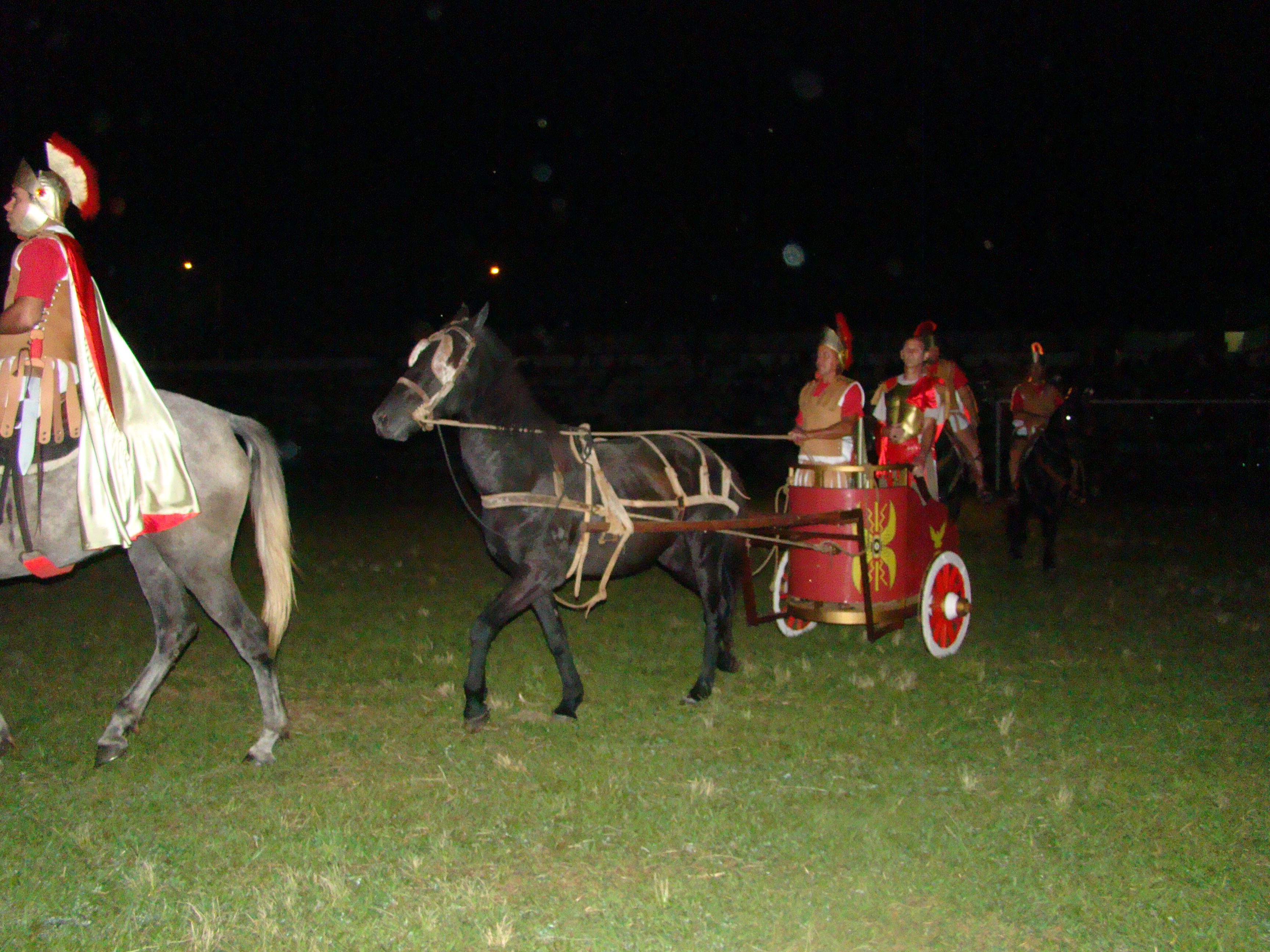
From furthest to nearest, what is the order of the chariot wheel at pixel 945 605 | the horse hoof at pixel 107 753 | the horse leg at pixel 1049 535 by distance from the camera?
the horse leg at pixel 1049 535 < the chariot wheel at pixel 945 605 < the horse hoof at pixel 107 753

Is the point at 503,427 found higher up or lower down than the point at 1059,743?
higher up

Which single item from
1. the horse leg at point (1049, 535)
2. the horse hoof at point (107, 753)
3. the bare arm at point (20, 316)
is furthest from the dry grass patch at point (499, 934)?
the horse leg at point (1049, 535)

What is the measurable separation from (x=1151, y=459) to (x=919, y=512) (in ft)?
57.0

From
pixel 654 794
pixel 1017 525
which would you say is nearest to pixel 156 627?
pixel 654 794

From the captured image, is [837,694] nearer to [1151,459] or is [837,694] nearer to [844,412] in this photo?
[844,412]

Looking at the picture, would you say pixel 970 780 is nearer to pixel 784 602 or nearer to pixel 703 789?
pixel 703 789

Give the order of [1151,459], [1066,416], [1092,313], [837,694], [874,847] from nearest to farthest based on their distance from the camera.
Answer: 1. [874,847]
2. [837,694]
3. [1066,416]
4. [1151,459]
5. [1092,313]

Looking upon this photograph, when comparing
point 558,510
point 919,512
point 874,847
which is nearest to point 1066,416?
point 919,512

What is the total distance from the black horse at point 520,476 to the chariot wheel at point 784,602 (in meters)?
1.20

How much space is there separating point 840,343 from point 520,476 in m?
2.60

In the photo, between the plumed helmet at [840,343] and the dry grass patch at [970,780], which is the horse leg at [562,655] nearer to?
the dry grass patch at [970,780]

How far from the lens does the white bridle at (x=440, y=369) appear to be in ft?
17.6

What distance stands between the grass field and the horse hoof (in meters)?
0.07

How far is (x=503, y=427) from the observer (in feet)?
18.7
